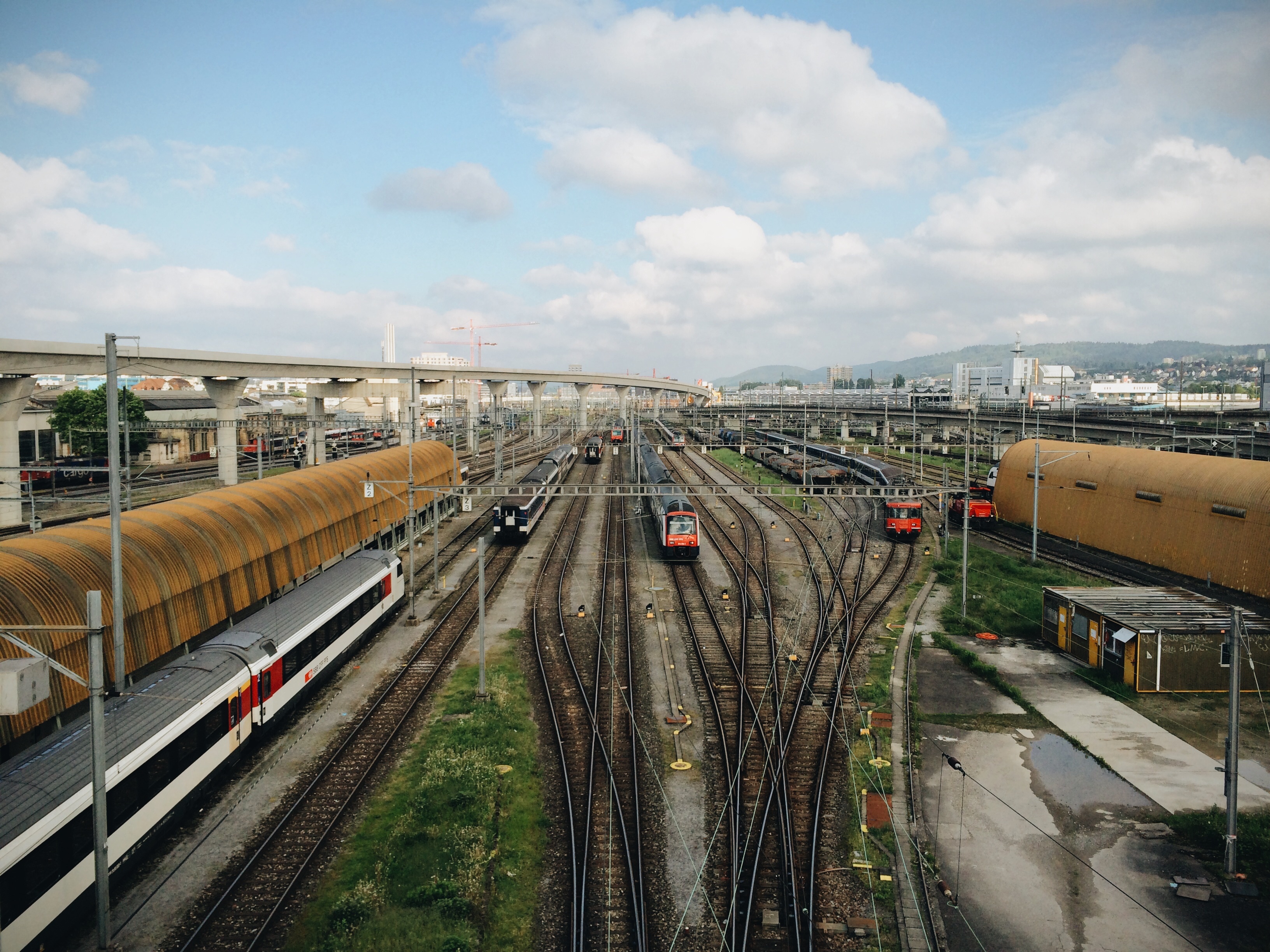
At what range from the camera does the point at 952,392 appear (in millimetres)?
183500

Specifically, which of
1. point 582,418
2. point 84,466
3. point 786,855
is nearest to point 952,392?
point 582,418

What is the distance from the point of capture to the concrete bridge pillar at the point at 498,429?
48188mm

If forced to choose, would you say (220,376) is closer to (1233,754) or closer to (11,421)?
(11,421)

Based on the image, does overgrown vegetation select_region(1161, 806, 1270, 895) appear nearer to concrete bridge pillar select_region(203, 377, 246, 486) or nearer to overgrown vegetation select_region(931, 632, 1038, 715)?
overgrown vegetation select_region(931, 632, 1038, 715)

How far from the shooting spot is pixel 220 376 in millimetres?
45344

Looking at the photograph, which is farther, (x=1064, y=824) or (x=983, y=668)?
(x=983, y=668)

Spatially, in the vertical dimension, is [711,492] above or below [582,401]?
below

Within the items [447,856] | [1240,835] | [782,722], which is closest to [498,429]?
[782,722]

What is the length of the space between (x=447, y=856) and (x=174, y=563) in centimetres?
1038

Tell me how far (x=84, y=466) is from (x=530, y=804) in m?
56.1

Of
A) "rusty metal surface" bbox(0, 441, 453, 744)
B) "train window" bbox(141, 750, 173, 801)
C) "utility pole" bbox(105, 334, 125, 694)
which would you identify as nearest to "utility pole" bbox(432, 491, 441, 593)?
"rusty metal surface" bbox(0, 441, 453, 744)

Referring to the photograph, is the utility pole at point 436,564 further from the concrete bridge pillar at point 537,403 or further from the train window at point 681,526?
the concrete bridge pillar at point 537,403

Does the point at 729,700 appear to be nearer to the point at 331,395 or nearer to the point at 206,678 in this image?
the point at 206,678

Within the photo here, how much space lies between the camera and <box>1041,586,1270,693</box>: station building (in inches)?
Result: 742
